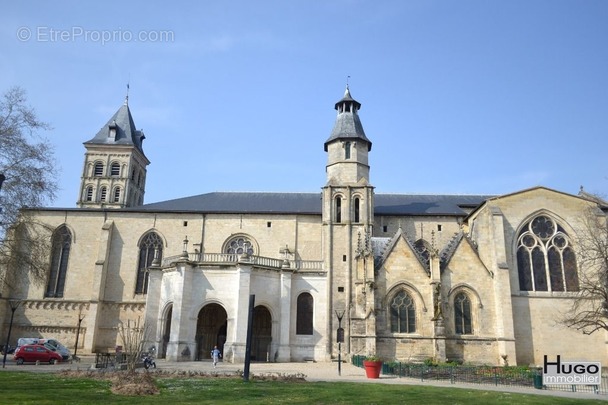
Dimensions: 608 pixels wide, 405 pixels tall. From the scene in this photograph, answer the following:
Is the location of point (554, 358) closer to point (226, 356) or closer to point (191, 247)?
point (226, 356)

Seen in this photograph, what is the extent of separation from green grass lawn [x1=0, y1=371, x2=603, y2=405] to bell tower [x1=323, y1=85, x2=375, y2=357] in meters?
12.9

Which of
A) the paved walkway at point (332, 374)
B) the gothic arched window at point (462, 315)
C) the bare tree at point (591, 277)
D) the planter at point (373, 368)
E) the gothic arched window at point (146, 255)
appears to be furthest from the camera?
the gothic arched window at point (146, 255)

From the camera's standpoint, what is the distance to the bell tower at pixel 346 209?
31.9 meters

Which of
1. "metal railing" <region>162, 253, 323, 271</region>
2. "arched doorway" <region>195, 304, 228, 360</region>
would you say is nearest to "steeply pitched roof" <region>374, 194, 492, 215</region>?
"metal railing" <region>162, 253, 323, 271</region>

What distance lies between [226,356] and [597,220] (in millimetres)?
26679

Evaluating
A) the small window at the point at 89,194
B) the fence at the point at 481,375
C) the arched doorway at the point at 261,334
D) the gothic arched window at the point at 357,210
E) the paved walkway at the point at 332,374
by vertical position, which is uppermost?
the small window at the point at 89,194

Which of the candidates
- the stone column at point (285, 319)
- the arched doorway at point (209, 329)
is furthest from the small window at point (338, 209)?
the arched doorway at point (209, 329)

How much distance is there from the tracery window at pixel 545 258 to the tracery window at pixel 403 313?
8.13 m

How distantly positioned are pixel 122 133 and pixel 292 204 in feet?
84.5

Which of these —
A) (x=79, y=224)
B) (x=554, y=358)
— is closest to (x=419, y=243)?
(x=554, y=358)

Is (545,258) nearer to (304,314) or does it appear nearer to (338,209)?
(338,209)

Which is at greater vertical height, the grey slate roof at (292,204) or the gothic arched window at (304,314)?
the grey slate roof at (292,204)

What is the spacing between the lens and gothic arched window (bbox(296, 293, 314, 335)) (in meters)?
31.9

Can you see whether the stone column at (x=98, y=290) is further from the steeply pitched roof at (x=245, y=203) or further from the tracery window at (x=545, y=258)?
the tracery window at (x=545, y=258)
